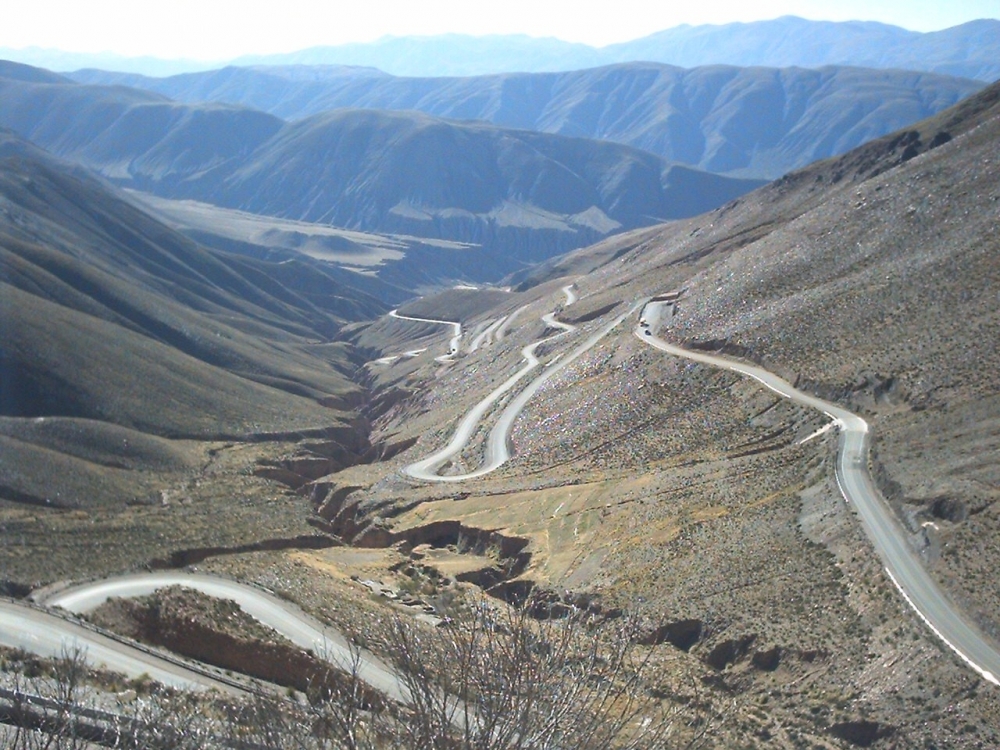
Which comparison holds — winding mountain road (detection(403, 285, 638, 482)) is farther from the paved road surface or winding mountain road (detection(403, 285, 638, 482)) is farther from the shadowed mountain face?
the paved road surface

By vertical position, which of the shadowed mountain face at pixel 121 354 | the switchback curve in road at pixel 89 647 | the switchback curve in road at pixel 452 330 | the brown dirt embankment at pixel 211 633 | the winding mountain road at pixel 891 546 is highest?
the winding mountain road at pixel 891 546

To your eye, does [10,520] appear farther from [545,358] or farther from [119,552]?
[545,358]

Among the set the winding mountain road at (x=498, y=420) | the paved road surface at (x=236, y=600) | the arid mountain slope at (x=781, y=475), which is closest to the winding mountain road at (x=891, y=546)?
the arid mountain slope at (x=781, y=475)

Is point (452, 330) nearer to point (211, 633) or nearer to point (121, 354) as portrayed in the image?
point (121, 354)

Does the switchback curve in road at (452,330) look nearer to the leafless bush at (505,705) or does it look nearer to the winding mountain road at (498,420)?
the winding mountain road at (498,420)

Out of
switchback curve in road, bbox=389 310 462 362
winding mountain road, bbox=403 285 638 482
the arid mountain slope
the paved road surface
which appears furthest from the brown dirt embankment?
switchback curve in road, bbox=389 310 462 362

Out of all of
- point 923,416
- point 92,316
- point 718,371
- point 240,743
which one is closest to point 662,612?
point 923,416
